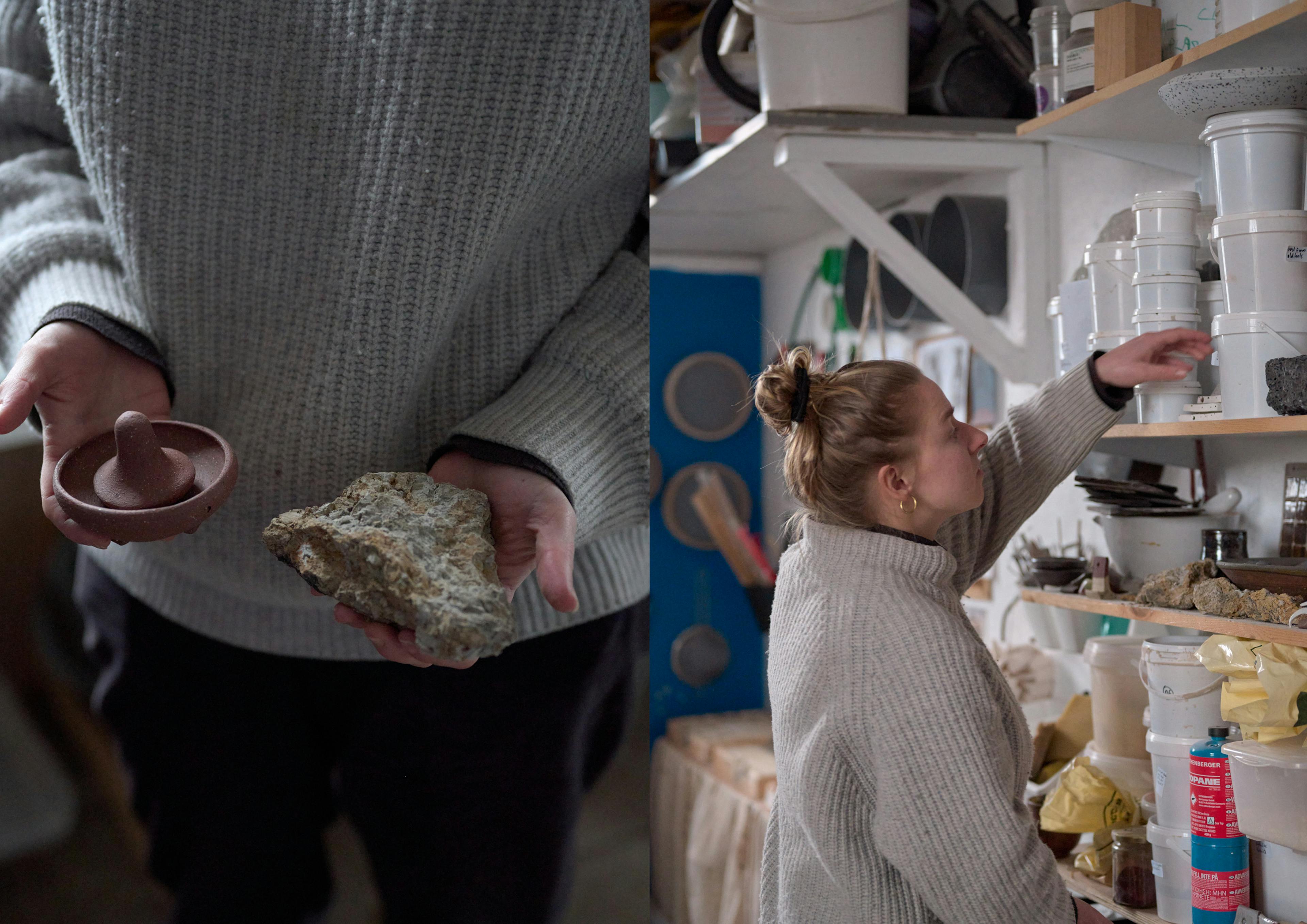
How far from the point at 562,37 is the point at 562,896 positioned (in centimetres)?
65

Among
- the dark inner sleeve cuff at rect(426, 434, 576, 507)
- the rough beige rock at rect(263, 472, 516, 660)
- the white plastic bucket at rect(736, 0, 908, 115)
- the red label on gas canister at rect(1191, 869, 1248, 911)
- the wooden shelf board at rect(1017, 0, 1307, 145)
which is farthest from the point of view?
the white plastic bucket at rect(736, 0, 908, 115)

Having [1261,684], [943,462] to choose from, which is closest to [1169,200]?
[943,462]

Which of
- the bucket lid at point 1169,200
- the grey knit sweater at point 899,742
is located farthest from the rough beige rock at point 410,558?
the bucket lid at point 1169,200

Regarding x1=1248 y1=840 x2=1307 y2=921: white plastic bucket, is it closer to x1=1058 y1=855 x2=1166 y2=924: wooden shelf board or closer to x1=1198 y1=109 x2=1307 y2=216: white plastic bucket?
x1=1058 y1=855 x2=1166 y2=924: wooden shelf board

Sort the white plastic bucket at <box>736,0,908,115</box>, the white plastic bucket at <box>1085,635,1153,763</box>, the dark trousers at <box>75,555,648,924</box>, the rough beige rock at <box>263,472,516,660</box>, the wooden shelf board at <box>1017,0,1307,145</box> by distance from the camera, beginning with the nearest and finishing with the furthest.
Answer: the rough beige rock at <box>263,472,516,660</box> < the dark trousers at <box>75,555,648,924</box> < the wooden shelf board at <box>1017,0,1307,145</box> < the white plastic bucket at <box>1085,635,1153,763</box> < the white plastic bucket at <box>736,0,908,115</box>

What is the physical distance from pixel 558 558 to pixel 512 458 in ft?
0.29

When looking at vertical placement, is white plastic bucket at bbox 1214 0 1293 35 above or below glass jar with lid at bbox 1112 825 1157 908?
above

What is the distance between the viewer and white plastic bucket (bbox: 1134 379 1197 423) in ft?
3.67

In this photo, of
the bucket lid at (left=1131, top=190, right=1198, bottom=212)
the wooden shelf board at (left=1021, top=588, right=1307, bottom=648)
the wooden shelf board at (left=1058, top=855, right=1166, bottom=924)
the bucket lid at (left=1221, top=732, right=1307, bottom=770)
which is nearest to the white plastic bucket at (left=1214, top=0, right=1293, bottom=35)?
the bucket lid at (left=1131, top=190, right=1198, bottom=212)

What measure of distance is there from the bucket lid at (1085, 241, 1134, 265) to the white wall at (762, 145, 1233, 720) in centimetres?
18

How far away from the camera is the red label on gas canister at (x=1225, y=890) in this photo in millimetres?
1041

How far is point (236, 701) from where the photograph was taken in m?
0.83

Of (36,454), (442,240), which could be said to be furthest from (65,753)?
(442,240)

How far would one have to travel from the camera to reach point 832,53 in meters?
1.41
